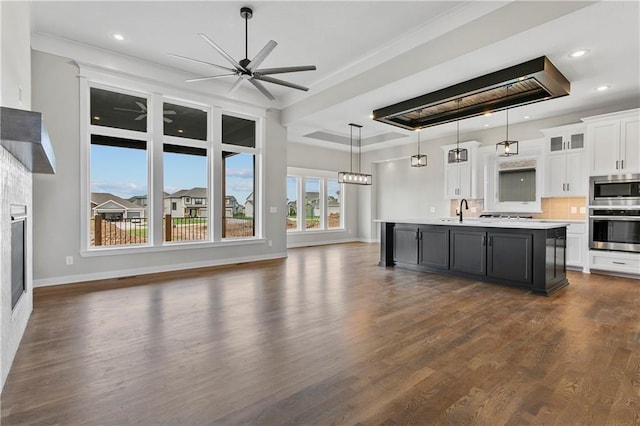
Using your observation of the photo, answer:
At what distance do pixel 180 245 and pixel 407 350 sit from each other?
184 inches

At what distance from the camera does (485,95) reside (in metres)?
4.84

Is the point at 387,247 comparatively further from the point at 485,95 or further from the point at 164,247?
the point at 164,247

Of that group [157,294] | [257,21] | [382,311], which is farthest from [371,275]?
[257,21]

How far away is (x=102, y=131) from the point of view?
17.0 feet

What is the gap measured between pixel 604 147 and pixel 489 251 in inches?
117

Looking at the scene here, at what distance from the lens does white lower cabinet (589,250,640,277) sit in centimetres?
522

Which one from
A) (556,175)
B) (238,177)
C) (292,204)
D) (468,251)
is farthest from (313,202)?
(556,175)

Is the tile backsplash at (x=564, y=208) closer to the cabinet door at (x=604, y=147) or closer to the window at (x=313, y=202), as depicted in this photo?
the cabinet door at (x=604, y=147)

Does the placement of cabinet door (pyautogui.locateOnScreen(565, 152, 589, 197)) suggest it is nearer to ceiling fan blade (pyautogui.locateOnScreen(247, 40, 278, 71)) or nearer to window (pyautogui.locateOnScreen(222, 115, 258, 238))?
ceiling fan blade (pyautogui.locateOnScreen(247, 40, 278, 71))

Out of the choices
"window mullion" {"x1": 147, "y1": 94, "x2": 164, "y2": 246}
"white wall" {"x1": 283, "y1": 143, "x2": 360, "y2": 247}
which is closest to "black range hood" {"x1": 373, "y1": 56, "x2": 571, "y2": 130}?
"white wall" {"x1": 283, "y1": 143, "x2": 360, "y2": 247}

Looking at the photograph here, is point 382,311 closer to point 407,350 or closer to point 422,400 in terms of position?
point 407,350

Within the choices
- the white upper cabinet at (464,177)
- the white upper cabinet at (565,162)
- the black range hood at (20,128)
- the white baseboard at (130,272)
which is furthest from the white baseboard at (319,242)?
the black range hood at (20,128)

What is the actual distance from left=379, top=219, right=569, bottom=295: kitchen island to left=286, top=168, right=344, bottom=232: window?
399cm

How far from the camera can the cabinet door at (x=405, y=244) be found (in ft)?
19.4
